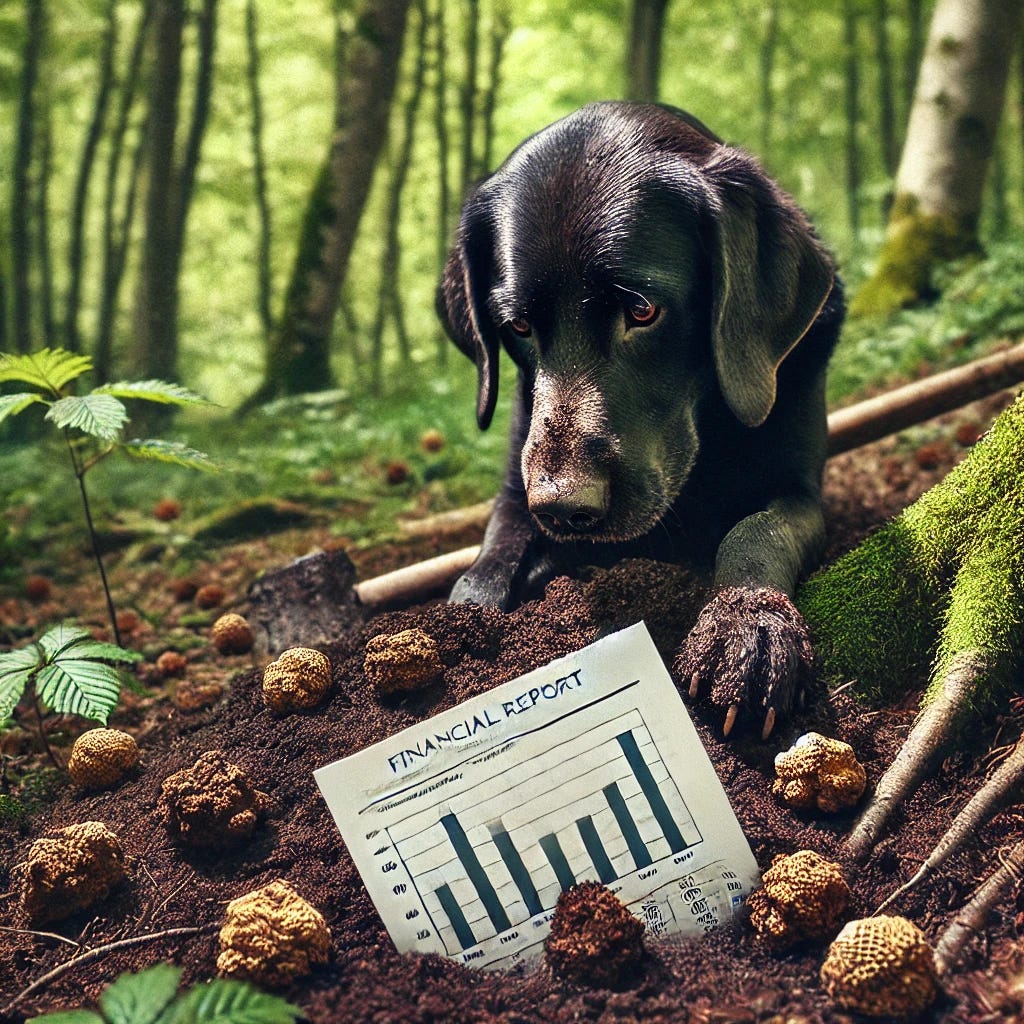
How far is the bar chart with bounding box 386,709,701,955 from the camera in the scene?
1.92 metres

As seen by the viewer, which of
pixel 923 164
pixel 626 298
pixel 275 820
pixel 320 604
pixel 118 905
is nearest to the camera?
pixel 118 905

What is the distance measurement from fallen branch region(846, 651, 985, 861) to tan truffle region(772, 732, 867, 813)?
0.17 ft

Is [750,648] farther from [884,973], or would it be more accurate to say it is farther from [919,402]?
[919,402]

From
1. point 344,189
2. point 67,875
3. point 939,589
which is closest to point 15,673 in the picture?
point 67,875

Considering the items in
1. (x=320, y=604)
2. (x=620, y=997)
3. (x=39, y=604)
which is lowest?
(x=39, y=604)

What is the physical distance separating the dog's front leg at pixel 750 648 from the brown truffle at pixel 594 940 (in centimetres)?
56

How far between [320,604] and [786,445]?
1.65 meters

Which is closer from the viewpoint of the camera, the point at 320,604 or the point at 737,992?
the point at 737,992

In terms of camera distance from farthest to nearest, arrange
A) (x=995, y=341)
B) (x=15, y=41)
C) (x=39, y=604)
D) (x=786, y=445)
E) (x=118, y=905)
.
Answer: (x=15, y=41) < (x=995, y=341) < (x=39, y=604) < (x=786, y=445) < (x=118, y=905)

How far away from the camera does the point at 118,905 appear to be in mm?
2029

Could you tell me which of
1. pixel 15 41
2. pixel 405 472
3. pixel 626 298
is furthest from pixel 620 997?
pixel 15 41

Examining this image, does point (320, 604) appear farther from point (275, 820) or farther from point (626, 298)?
point (626, 298)

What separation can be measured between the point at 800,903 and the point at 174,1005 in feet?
3.62

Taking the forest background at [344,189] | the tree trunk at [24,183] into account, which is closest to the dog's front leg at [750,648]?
the forest background at [344,189]
